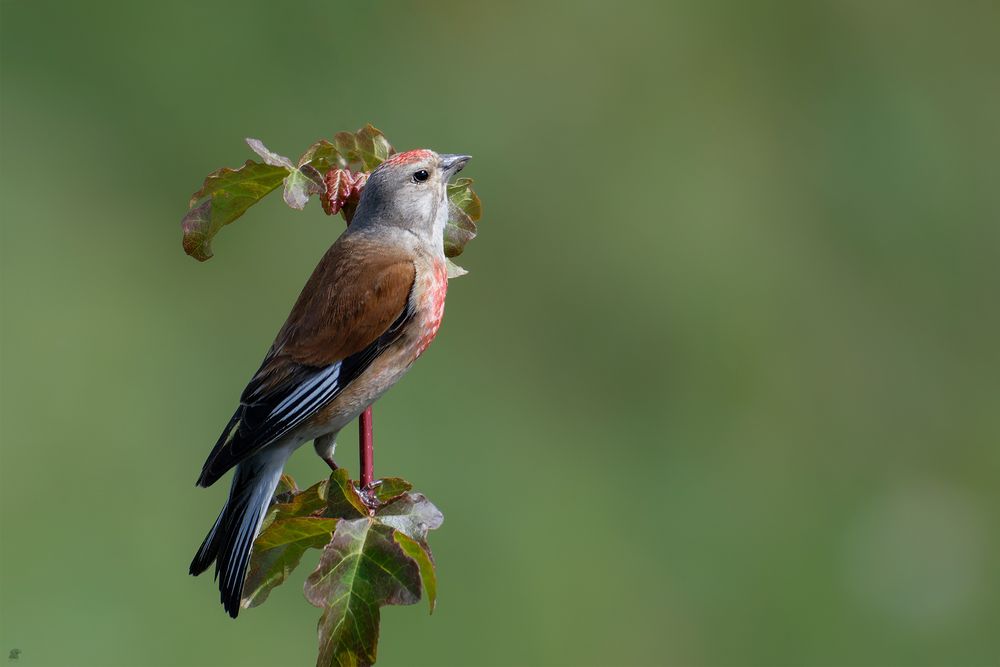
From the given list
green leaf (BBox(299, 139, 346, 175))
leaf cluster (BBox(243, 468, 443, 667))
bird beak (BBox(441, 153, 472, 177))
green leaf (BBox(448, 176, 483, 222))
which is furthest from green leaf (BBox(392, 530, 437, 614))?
bird beak (BBox(441, 153, 472, 177))

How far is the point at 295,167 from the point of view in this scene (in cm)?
197

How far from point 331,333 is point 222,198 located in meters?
0.43

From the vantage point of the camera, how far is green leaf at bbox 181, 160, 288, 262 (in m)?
1.96

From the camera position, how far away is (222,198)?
6.50 feet

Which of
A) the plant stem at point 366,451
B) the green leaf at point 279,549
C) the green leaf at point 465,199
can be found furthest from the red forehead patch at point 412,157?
the green leaf at point 279,549

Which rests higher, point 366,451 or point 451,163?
point 451,163

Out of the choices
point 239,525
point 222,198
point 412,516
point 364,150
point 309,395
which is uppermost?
point 364,150

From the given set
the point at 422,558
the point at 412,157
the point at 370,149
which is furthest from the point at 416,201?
the point at 422,558

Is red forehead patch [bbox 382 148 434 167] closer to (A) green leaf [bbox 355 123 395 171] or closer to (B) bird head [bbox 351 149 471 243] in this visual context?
(B) bird head [bbox 351 149 471 243]

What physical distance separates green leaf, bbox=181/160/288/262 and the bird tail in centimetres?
43

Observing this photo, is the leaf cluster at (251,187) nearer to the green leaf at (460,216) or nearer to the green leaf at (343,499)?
the green leaf at (460,216)

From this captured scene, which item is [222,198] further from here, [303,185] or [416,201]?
[416,201]

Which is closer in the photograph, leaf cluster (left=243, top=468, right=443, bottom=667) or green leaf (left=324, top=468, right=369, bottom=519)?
leaf cluster (left=243, top=468, right=443, bottom=667)

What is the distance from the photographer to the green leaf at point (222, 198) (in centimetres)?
196
